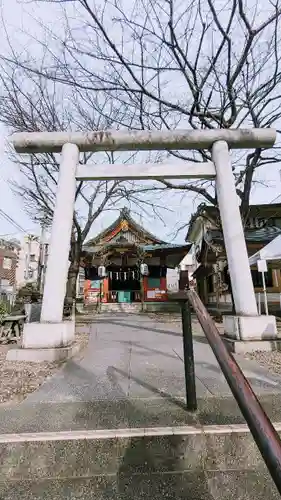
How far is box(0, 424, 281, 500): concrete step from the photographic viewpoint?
1.62 metres

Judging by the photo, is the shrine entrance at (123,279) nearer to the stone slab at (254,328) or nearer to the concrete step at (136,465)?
the stone slab at (254,328)

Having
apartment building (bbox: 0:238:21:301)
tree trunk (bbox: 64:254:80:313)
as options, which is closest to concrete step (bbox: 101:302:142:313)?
tree trunk (bbox: 64:254:80:313)

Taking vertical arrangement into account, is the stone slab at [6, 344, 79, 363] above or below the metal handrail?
below

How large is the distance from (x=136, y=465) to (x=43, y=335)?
9.60 ft

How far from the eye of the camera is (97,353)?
4875mm

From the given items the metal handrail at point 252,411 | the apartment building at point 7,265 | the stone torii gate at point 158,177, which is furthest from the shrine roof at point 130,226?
the metal handrail at point 252,411

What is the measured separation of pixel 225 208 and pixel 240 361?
2.64 metres

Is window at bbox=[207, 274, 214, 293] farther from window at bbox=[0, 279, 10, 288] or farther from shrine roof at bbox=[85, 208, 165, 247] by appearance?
window at bbox=[0, 279, 10, 288]

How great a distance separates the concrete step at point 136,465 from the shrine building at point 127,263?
17.0 m

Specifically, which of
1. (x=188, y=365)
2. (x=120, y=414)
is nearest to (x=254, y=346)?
(x=188, y=365)

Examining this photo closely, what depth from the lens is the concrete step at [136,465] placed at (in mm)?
1615

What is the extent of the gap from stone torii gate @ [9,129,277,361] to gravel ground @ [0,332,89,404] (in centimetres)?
53

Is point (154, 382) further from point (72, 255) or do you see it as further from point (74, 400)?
point (72, 255)

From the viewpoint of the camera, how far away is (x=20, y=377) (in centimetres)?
345
